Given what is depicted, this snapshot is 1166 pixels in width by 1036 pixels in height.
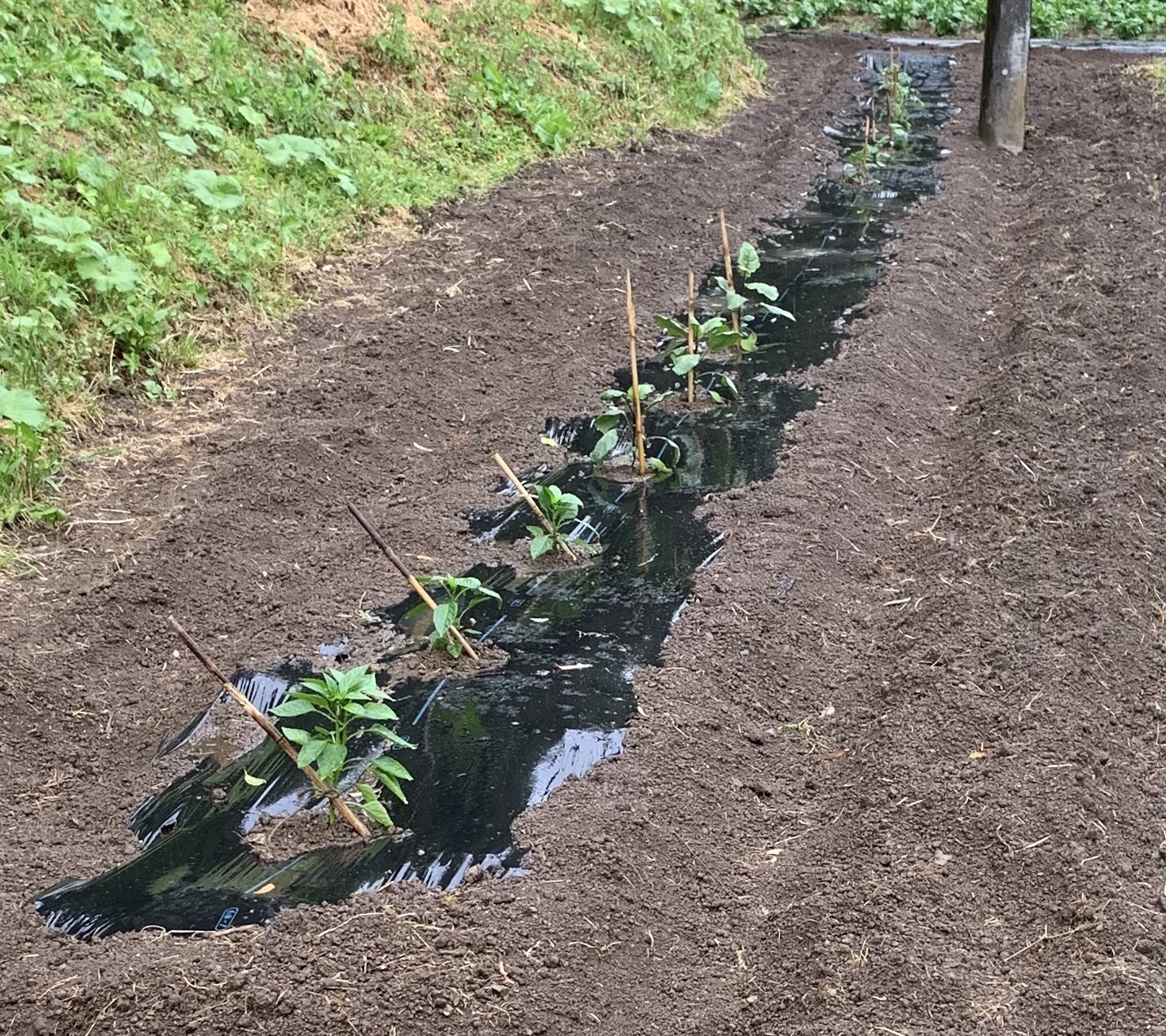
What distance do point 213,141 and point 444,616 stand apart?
193 inches

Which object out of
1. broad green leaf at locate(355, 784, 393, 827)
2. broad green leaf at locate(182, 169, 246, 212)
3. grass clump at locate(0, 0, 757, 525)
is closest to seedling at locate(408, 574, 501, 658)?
broad green leaf at locate(355, 784, 393, 827)

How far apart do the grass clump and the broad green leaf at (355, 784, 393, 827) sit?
226 cm

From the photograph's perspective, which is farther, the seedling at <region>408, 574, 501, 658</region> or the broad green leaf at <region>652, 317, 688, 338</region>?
the broad green leaf at <region>652, 317, 688, 338</region>

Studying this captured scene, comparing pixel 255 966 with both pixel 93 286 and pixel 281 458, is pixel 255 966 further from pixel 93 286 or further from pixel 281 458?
pixel 93 286

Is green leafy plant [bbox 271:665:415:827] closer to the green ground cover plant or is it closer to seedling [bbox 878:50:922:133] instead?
seedling [bbox 878:50:922:133]

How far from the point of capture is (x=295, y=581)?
167 inches

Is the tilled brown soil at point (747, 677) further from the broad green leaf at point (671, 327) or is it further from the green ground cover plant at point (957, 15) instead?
the green ground cover plant at point (957, 15)

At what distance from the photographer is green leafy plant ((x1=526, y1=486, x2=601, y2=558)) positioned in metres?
4.07

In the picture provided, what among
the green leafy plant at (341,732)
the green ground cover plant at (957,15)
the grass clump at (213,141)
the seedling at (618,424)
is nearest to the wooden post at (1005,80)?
the grass clump at (213,141)

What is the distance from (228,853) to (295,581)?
1.34 m

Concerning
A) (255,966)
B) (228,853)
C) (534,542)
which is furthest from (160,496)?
(255,966)

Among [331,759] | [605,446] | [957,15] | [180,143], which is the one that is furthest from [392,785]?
[957,15]

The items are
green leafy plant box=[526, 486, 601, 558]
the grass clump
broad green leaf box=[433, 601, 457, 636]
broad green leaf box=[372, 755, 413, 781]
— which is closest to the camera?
broad green leaf box=[372, 755, 413, 781]

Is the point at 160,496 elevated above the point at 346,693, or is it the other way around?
the point at 346,693
